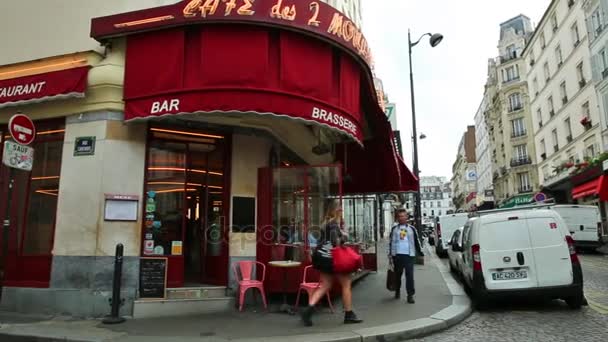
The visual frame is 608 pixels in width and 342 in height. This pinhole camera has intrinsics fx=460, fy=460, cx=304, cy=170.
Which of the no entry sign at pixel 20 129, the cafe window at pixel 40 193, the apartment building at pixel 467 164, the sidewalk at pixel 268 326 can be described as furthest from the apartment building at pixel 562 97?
the apartment building at pixel 467 164

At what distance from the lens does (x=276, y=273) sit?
343 inches

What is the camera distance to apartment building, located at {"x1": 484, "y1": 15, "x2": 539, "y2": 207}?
165ft

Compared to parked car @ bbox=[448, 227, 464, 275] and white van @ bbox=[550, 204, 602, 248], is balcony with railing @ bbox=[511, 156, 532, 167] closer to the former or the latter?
white van @ bbox=[550, 204, 602, 248]

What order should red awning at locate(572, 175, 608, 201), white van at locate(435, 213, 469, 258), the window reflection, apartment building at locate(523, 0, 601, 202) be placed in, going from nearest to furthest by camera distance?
the window reflection, white van at locate(435, 213, 469, 258), red awning at locate(572, 175, 608, 201), apartment building at locate(523, 0, 601, 202)

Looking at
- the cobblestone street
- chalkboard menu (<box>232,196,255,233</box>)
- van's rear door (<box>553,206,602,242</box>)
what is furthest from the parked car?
van's rear door (<box>553,206,602,242</box>)

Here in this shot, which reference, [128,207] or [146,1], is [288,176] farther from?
[146,1]

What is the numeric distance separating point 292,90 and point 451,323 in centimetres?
456

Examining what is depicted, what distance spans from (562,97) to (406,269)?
104 feet

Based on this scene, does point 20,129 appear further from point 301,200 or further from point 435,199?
point 435,199

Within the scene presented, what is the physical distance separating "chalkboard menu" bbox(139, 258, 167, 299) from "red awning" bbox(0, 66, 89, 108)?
10.4 ft

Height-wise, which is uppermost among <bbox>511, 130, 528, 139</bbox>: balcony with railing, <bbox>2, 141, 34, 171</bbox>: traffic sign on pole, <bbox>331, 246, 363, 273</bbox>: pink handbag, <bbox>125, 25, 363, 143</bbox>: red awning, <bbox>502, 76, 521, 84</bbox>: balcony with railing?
<bbox>502, 76, 521, 84</bbox>: balcony with railing

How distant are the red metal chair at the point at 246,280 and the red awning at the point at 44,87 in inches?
165

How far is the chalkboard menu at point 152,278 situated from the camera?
7957mm

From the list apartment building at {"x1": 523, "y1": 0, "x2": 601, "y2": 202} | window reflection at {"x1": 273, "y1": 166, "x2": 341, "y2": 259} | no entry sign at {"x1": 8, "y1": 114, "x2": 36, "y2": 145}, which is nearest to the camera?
no entry sign at {"x1": 8, "y1": 114, "x2": 36, "y2": 145}
